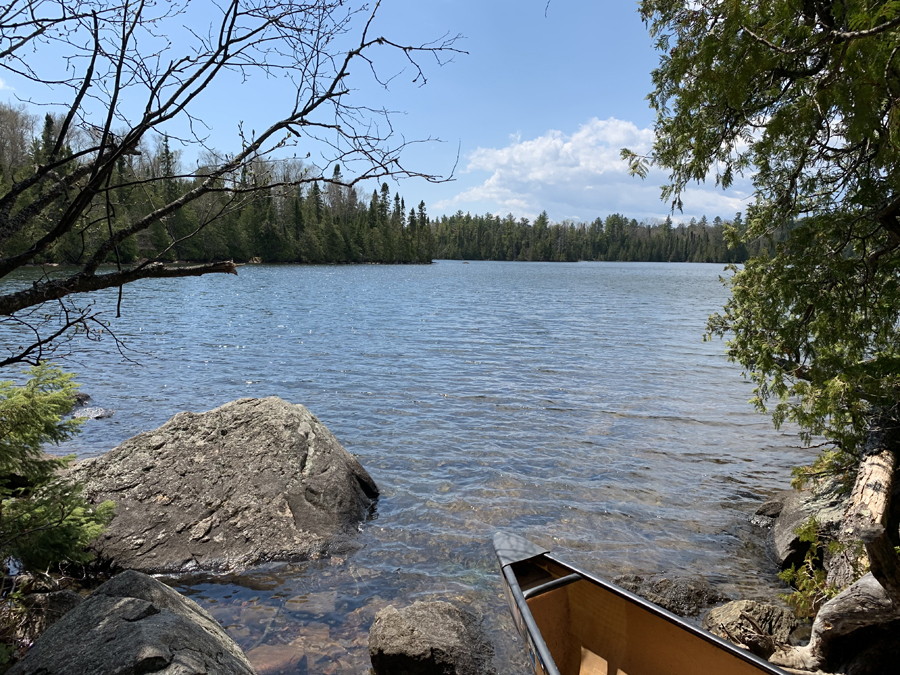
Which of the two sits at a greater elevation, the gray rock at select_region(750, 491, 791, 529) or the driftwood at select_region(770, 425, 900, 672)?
the driftwood at select_region(770, 425, 900, 672)

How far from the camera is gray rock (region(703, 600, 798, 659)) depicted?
498 cm

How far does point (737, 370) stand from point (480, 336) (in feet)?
34.6

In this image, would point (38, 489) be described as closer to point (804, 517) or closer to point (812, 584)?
point (812, 584)

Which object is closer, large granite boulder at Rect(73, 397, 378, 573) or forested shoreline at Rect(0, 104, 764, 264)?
forested shoreline at Rect(0, 104, 764, 264)

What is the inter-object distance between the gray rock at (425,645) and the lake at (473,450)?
267mm

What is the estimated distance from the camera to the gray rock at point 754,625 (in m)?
4.98

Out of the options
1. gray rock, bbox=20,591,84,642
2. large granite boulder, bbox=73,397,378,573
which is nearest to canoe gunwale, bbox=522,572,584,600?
large granite boulder, bbox=73,397,378,573

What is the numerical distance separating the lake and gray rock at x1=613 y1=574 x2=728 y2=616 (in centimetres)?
36

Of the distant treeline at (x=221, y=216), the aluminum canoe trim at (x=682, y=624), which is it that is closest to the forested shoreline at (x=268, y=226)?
the distant treeline at (x=221, y=216)

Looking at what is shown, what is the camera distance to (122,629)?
305 cm

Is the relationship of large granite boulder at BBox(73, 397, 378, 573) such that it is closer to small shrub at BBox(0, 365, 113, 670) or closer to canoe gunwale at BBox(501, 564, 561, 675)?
small shrub at BBox(0, 365, 113, 670)

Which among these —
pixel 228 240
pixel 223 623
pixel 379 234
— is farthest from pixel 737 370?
pixel 379 234

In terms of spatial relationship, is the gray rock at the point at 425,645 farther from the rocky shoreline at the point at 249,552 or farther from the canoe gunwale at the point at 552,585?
the canoe gunwale at the point at 552,585

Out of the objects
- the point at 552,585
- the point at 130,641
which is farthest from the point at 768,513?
the point at 130,641
